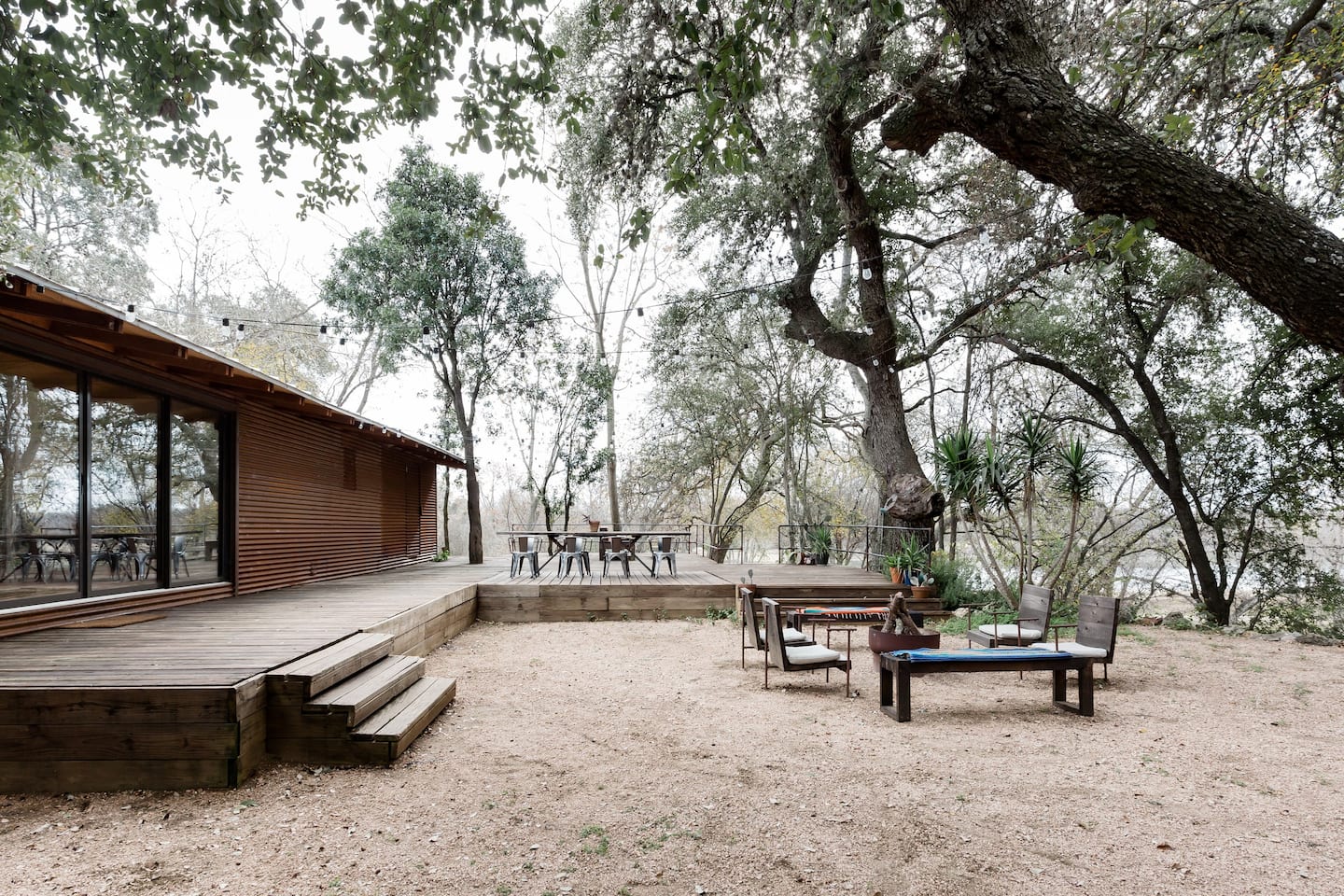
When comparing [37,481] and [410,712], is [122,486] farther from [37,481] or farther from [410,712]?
[410,712]

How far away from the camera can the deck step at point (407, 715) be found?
12.8 feet

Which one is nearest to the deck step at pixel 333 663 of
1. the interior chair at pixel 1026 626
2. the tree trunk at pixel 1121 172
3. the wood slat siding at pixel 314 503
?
the wood slat siding at pixel 314 503

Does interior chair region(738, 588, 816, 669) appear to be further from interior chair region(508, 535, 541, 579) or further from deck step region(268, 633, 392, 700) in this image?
interior chair region(508, 535, 541, 579)

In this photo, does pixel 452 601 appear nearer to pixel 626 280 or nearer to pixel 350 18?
pixel 350 18

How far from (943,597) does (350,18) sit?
9.05m

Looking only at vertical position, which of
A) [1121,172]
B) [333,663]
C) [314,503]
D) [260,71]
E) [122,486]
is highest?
[260,71]

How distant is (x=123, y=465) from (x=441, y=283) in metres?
7.93

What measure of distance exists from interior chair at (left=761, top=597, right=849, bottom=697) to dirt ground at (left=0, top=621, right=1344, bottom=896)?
10.3 inches

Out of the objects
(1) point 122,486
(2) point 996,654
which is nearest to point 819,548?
(2) point 996,654

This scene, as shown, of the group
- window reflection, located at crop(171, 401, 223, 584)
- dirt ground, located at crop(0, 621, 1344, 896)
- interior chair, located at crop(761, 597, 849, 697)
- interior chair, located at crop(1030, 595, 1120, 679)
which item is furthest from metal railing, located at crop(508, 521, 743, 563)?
dirt ground, located at crop(0, 621, 1344, 896)

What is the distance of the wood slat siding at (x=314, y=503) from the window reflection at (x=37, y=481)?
221cm

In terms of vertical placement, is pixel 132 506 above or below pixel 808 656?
above

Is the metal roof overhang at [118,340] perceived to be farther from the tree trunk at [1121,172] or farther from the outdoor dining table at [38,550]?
the tree trunk at [1121,172]

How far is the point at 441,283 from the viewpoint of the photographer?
43.5ft
